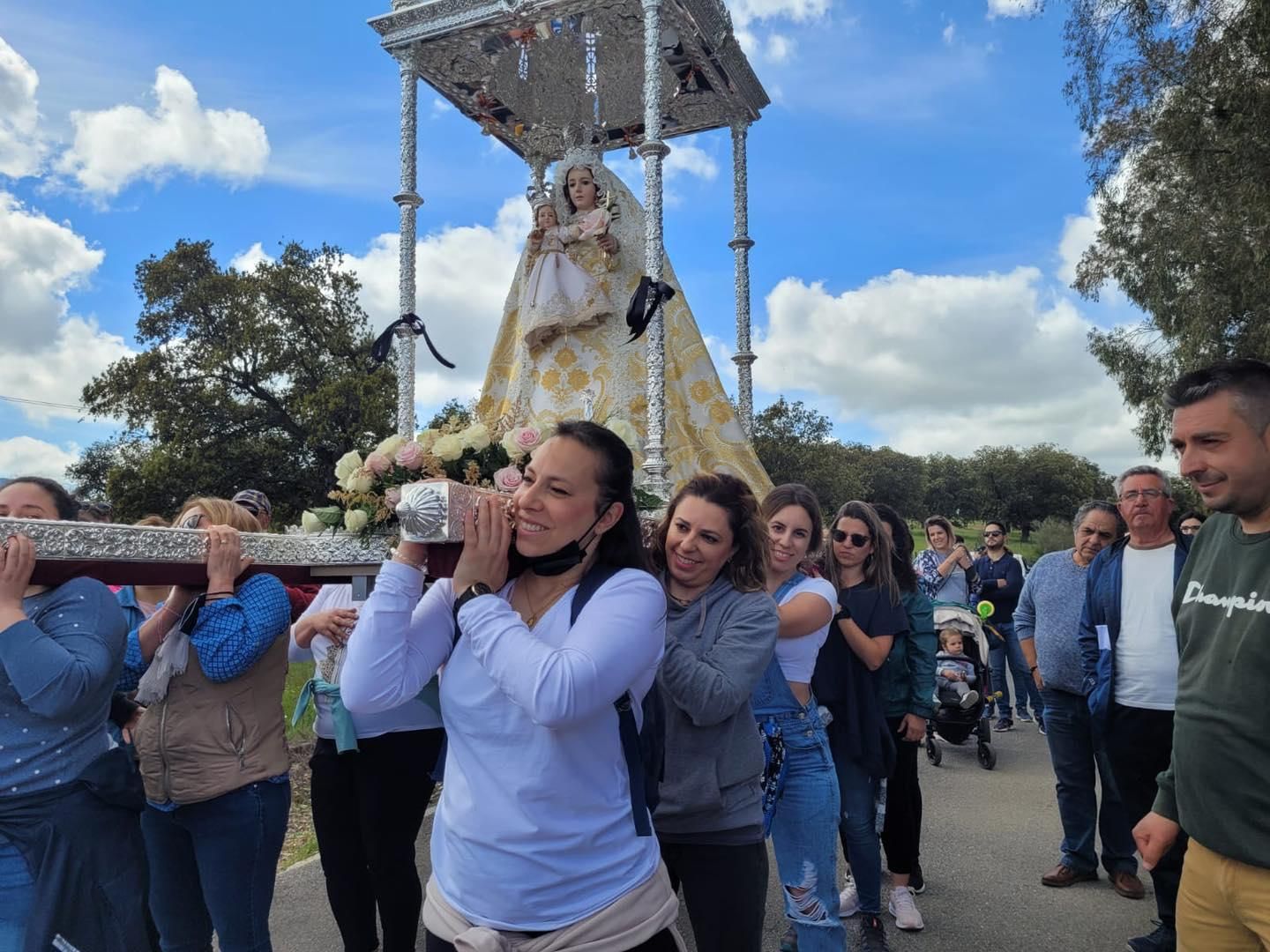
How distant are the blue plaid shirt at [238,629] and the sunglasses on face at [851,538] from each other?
102 inches

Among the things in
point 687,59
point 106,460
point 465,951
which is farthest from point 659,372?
point 106,460

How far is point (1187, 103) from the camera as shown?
12109mm

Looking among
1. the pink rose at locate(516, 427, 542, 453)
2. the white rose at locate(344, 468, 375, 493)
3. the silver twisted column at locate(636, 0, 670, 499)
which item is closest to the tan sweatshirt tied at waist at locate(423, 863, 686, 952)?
the white rose at locate(344, 468, 375, 493)

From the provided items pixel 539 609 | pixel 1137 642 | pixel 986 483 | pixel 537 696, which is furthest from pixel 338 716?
pixel 986 483

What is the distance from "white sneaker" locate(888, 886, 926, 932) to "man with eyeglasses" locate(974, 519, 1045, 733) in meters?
5.33

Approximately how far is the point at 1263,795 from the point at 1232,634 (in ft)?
1.31

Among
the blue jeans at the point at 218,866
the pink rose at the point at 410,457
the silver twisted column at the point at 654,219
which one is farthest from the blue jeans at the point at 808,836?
the silver twisted column at the point at 654,219

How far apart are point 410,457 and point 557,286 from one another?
351cm

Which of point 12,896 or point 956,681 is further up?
point 12,896

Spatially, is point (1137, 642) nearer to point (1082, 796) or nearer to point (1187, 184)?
point (1082, 796)

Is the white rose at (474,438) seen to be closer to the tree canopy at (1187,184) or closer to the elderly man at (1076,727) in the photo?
the elderly man at (1076,727)

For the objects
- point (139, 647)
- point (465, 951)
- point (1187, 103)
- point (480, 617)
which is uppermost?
point (1187, 103)

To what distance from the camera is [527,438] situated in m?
3.20

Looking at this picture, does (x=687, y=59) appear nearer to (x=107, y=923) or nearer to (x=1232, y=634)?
(x=1232, y=634)
